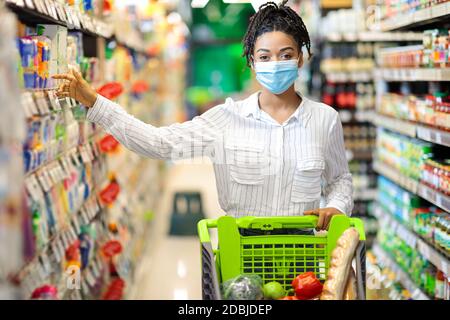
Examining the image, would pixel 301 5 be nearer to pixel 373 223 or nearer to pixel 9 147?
pixel 373 223

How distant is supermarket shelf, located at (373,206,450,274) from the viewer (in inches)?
175

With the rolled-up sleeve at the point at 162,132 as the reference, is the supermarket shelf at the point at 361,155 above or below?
below

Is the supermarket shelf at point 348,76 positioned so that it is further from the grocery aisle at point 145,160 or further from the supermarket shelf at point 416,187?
the supermarket shelf at point 416,187

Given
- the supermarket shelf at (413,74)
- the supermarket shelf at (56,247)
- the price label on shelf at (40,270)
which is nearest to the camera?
the supermarket shelf at (56,247)

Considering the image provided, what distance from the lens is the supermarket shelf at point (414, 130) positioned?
4535mm

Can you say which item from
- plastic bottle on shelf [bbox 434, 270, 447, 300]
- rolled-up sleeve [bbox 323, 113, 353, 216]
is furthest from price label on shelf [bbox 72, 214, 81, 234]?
plastic bottle on shelf [bbox 434, 270, 447, 300]

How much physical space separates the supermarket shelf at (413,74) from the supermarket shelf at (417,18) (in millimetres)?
308

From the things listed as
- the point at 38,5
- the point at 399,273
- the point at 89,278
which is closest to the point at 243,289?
the point at 38,5

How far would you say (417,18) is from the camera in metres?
5.07

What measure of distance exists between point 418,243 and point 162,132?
227 cm

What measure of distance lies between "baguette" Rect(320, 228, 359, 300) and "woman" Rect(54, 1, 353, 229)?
49 cm

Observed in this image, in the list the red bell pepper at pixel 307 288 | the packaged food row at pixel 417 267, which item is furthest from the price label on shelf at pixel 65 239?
the packaged food row at pixel 417 267
